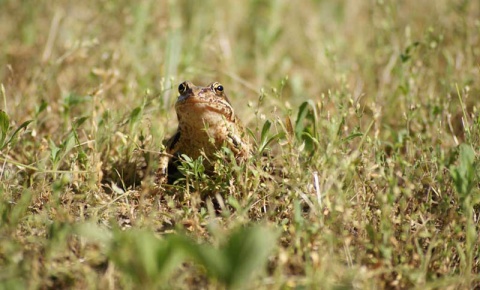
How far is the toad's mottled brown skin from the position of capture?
4.60m

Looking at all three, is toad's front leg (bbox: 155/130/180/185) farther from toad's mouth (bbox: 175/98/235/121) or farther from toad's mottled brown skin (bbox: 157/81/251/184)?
toad's mouth (bbox: 175/98/235/121)

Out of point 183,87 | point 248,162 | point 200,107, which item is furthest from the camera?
point 183,87

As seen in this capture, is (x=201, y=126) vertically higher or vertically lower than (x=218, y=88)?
lower

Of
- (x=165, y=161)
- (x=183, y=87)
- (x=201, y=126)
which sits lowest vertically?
(x=165, y=161)

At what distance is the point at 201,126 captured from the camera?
4.68 metres

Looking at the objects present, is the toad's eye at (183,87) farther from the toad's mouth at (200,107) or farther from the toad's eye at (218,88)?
the toad's eye at (218,88)

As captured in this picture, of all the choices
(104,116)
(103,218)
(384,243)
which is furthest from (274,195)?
(104,116)

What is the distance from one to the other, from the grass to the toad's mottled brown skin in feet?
0.64

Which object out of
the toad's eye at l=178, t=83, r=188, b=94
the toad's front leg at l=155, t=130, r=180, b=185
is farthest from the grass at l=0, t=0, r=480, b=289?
the toad's eye at l=178, t=83, r=188, b=94

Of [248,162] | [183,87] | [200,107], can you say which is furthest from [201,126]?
[248,162]

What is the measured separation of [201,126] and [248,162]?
782 mm

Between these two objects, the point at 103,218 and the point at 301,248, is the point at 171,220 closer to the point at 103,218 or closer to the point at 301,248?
the point at 103,218

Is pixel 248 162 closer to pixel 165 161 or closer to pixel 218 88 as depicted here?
pixel 165 161

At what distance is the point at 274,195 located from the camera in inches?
153
